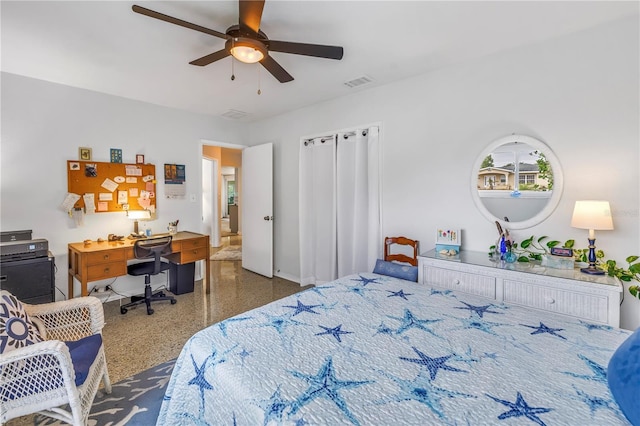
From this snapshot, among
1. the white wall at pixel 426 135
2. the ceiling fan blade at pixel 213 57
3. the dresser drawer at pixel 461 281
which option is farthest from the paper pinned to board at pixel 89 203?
the dresser drawer at pixel 461 281

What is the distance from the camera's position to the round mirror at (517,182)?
92.2 inches

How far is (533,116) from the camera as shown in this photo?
2.39 metres

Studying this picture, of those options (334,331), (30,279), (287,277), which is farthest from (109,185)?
(334,331)

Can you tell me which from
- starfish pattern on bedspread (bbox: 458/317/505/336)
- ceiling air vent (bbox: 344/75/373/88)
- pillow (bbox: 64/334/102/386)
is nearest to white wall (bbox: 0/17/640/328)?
ceiling air vent (bbox: 344/75/373/88)

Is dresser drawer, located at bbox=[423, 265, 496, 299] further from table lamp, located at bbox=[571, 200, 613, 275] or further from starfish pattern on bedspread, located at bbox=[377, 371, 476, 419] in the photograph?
starfish pattern on bedspread, located at bbox=[377, 371, 476, 419]

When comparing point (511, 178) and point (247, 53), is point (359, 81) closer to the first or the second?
point (247, 53)

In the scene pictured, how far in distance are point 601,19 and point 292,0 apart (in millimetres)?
2217

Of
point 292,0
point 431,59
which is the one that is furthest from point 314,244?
point 292,0

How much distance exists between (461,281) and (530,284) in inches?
18.5

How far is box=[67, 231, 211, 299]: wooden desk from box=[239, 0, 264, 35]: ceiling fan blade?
2652mm

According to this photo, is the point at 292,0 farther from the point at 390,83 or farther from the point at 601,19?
the point at 601,19

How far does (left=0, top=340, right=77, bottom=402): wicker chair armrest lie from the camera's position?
1.31m

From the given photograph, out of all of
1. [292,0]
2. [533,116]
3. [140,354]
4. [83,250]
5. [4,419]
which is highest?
[292,0]

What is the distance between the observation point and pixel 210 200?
682cm
